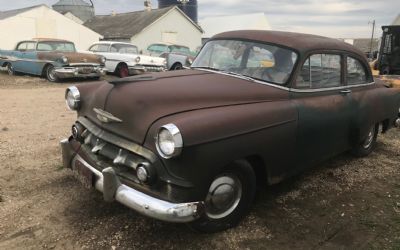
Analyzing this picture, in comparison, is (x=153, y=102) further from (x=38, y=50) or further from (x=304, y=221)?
(x=38, y=50)

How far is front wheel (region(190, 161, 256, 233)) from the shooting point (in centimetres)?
338

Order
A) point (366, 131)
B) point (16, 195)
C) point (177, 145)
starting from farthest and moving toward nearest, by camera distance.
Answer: point (366, 131) → point (16, 195) → point (177, 145)

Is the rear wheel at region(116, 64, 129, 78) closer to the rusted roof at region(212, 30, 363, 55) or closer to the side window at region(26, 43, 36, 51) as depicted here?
the side window at region(26, 43, 36, 51)

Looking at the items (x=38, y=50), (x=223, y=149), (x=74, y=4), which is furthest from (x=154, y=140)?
(x=74, y=4)

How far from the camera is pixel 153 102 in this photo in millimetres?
3393

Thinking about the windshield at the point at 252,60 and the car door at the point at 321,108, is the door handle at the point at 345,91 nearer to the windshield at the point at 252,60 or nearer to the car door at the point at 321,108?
the car door at the point at 321,108

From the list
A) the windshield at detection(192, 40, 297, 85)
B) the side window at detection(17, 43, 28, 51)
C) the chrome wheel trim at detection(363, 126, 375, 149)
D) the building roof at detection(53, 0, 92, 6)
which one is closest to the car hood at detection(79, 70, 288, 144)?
the windshield at detection(192, 40, 297, 85)

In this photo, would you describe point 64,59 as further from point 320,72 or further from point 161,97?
point 161,97

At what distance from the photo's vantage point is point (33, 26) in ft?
81.8

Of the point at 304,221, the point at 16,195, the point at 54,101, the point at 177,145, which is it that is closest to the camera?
the point at 177,145

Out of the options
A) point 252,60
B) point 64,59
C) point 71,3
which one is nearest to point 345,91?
point 252,60

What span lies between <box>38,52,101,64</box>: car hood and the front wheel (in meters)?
11.8

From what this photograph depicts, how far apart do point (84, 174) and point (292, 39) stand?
2.59 meters

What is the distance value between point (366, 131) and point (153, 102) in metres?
3.23
